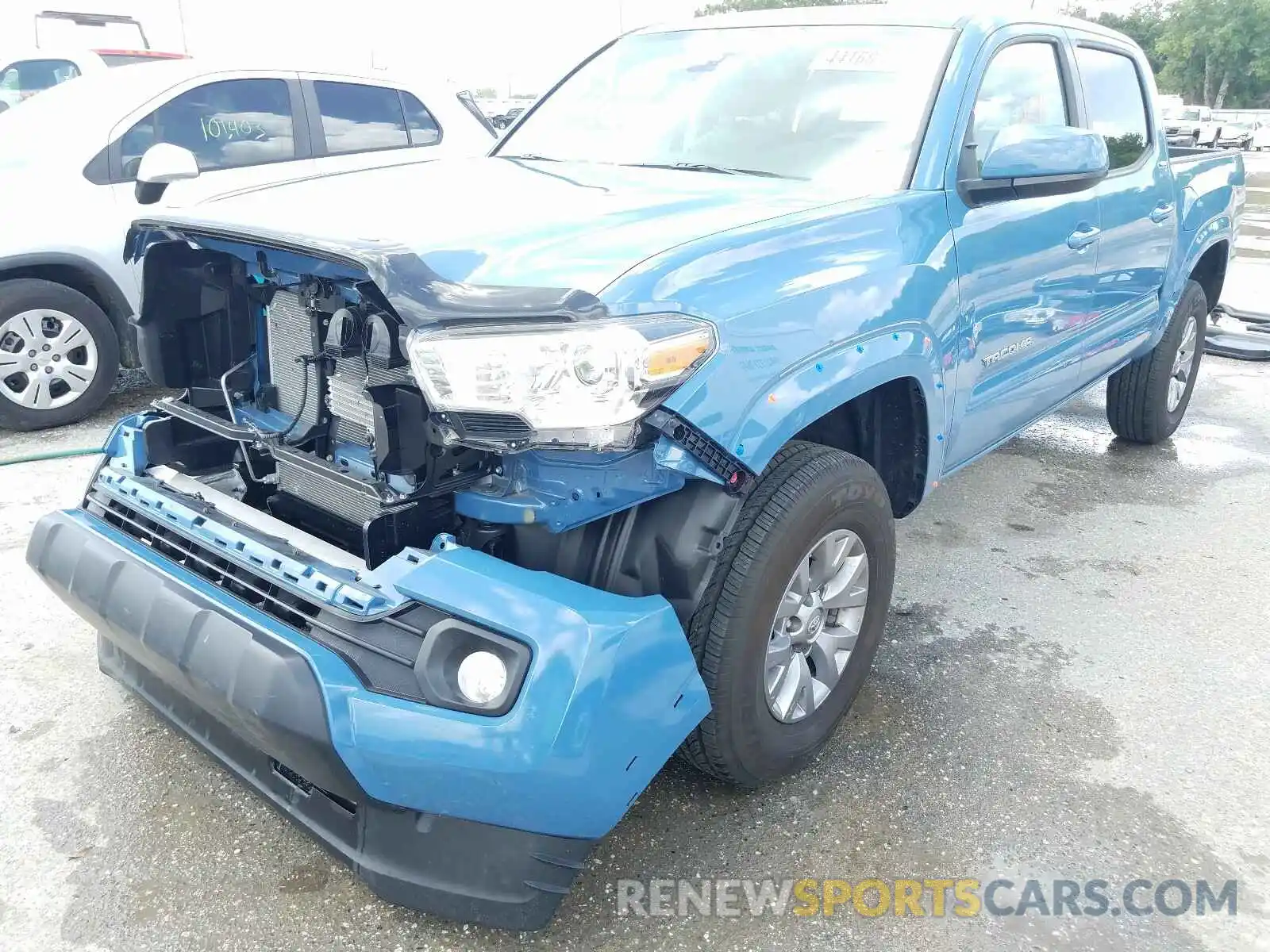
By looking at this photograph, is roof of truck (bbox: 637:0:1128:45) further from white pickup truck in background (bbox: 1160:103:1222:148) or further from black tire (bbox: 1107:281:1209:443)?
black tire (bbox: 1107:281:1209:443)

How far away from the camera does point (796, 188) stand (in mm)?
2709

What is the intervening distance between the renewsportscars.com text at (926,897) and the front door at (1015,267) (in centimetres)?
128

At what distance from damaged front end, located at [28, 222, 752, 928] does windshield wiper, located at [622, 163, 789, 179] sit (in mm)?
1075

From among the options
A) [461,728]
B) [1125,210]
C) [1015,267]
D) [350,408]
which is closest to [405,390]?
[350,408]

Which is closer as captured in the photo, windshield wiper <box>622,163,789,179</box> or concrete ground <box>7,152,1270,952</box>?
concrete ground <box>7,152,1270,952</box>

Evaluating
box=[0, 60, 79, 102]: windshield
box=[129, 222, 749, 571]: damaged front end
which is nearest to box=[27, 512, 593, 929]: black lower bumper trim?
box=[129, 222, 749, 571]: damaged front end

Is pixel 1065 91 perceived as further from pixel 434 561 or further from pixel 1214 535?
pixel 434 561

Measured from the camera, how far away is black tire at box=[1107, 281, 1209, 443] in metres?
5.00

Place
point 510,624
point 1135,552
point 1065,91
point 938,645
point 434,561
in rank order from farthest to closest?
point 1135,552
point 1065,91
point 938,645
point 434,561
point 510,624

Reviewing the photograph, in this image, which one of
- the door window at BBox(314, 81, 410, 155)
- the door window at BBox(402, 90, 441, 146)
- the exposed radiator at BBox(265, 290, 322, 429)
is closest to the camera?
the exposed radiator at BBox(265, 290, 322, 429)

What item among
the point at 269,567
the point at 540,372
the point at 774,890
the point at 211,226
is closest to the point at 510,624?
the point at 540,372

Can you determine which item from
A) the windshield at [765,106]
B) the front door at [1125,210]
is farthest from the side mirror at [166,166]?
the front door at [1125,210]

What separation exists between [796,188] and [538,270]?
3.25 ft

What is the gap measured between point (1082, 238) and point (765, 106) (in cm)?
125
